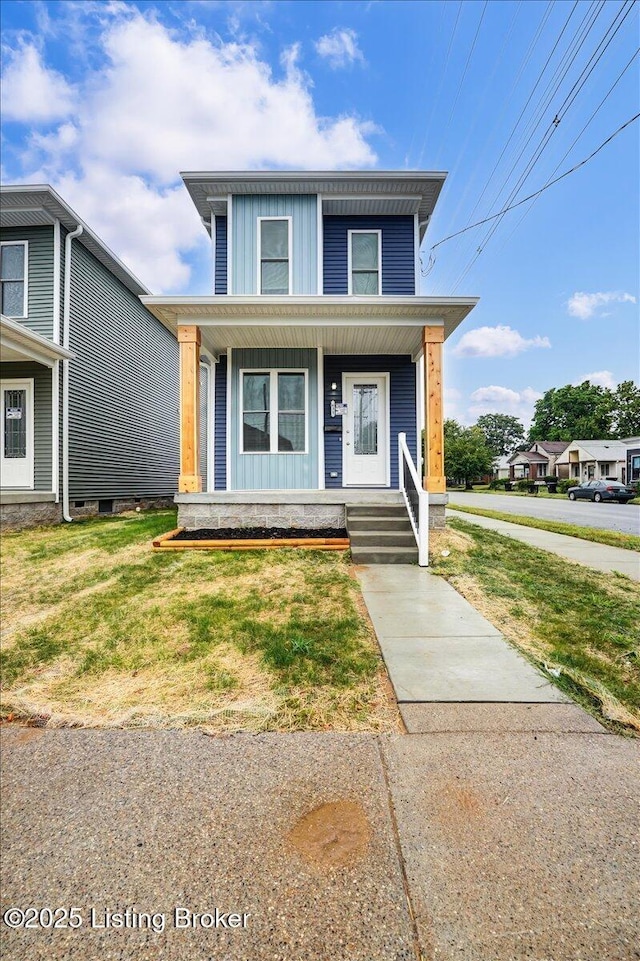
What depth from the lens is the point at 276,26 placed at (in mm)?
10680

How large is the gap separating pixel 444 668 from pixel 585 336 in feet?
85.7

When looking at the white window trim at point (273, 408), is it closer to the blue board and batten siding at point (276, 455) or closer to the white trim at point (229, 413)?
the blue board and batten siding at point (276, 455)

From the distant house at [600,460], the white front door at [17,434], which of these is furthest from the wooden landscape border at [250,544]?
the distant house at [600,460]

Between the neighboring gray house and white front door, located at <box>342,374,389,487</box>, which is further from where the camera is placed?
the neighboring gray house

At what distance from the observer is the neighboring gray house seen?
8.62 m

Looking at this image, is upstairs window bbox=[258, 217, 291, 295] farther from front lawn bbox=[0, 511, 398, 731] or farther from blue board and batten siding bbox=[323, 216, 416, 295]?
front lawn bbox=[0, 511, 398, 731]

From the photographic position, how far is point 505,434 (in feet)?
239

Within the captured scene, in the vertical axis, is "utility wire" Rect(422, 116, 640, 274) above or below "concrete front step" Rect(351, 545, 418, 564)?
above

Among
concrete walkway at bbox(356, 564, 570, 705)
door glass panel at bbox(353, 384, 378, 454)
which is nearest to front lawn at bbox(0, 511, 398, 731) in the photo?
concrete walkway at bbox(356, 564, 570, 705)

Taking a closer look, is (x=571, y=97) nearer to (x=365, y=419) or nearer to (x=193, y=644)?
(x=365, y=419)

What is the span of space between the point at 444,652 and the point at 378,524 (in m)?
3.29

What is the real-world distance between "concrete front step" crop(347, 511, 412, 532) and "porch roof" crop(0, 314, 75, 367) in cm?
685

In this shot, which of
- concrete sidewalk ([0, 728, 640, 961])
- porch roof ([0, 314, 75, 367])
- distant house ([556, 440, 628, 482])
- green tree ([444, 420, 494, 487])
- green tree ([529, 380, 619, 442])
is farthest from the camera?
green tree ([529, 380, 619, 442])

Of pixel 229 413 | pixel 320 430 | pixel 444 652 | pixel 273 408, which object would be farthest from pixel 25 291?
pixel 444 652
